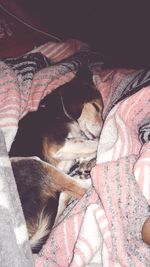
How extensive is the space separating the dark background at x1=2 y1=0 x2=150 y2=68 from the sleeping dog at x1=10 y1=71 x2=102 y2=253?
22.9 inches

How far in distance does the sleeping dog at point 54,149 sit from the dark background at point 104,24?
0.58 metres

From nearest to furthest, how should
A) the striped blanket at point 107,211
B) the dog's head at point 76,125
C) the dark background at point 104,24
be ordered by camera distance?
1. the striped blanket at point 107,211
2. the dog's head at point 76,125
3. the dark background at point 104,24

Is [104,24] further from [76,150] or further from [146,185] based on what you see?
[146,185]

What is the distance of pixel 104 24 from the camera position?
2.32 m

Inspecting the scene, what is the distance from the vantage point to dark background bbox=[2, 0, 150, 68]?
2.25 metres

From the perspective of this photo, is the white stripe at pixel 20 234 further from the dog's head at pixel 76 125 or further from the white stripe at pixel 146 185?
the dog's head at pixel 76 125

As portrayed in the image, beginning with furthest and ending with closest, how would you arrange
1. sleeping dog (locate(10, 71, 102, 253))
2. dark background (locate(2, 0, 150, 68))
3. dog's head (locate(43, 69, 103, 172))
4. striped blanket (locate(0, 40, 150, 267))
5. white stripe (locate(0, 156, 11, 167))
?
dark background (locate(2, 0, 150, 68)) < dog's head (locate(43, 69, 103, 172)) < sleeping dog (locate(10, 71, 102, 253)) < white stripe (locate(0, 156, 11, 167)) < striped blanket (locate(0, 40, 150, 267))

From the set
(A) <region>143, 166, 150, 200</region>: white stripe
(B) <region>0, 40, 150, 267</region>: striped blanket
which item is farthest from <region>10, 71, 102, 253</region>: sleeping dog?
(A) <region>143, 166, 150, 200</region>: white stripe

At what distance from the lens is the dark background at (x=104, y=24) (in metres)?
2.25

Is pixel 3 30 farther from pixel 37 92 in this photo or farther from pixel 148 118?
pixel 148 118

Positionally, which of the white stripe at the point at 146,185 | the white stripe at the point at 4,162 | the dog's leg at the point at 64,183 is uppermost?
the white stripe at the point at 146,185

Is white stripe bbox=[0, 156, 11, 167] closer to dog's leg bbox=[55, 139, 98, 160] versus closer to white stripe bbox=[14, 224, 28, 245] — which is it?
white stripe bbox=[14, 224, 28, 245]

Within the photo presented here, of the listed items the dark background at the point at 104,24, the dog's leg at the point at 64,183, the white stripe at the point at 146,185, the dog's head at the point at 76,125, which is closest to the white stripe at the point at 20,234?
the white stripe at the point at 146,185

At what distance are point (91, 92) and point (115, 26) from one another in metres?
0.77
